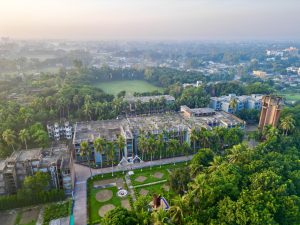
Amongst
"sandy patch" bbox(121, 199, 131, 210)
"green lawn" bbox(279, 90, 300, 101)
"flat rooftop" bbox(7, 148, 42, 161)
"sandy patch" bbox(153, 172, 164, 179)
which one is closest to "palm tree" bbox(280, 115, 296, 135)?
"sandy patch" bbox(153, 172, 164, 179)

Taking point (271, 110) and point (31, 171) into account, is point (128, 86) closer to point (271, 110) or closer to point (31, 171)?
point (271, 110)

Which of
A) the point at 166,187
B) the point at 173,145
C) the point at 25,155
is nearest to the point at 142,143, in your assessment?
the point at 173,145

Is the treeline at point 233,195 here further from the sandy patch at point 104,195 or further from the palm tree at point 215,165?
the sandy patch at point 104,195

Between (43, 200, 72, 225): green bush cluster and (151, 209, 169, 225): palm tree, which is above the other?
(151, 209, 169, 225): palm tree

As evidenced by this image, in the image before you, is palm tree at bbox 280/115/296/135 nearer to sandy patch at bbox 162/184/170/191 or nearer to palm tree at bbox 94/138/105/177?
sandy patch at bbox 162/184/170/191

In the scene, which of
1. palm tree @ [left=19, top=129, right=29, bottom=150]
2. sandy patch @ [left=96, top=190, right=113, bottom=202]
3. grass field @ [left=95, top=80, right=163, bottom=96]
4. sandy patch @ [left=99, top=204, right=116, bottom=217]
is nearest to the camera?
sandy patch @ [left=99, top=204, right=116, bottom=217]

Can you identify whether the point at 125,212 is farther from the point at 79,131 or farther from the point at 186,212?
the point at 79,131

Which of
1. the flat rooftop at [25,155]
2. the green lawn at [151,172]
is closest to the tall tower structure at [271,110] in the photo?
the green lawn at [151,172]
